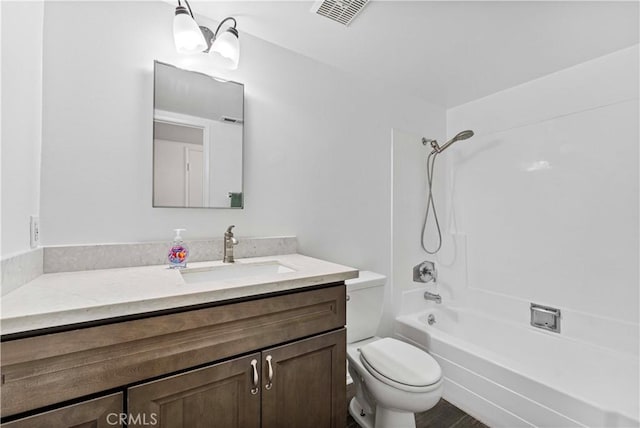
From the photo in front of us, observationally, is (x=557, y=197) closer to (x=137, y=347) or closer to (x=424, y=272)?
(x=424, y=272)

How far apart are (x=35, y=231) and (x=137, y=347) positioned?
0.72 m

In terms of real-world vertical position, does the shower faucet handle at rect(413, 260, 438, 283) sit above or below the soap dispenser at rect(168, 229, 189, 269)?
below

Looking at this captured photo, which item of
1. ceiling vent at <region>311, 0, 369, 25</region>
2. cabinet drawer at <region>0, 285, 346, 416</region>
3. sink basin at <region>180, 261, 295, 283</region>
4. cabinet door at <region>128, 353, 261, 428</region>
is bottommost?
cabinet door at <region>128, 353, 261, 428</region>

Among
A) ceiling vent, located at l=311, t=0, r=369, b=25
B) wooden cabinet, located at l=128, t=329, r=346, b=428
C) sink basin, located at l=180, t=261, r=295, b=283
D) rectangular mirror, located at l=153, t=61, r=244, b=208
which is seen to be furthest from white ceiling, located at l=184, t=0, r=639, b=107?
wooden cabinet, located at l=128, t=329, r=346, b=428

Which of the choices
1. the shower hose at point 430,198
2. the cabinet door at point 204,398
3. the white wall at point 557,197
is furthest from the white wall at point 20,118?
the white wall at point 557,197

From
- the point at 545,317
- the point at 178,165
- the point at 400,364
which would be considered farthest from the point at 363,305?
the point at 545,317

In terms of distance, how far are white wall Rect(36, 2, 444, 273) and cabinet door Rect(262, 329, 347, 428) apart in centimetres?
75

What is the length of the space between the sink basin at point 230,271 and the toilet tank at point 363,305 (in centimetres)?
48

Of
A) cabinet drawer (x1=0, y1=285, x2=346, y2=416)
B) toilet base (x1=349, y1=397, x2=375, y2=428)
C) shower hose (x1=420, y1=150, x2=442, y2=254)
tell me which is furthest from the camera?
shower hose (x1=420, y1=150, x2=442, y2=254)

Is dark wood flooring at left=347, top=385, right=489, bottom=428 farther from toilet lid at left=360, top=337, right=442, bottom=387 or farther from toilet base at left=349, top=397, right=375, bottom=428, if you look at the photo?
toilet lid at left=360, top=337, right=442, bottom=387

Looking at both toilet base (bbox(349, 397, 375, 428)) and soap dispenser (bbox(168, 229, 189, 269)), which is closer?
soap dispenser (bbox(168, 229, 189, 269))

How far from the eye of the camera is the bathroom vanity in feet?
2.22

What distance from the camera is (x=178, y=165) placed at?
143 centimetres

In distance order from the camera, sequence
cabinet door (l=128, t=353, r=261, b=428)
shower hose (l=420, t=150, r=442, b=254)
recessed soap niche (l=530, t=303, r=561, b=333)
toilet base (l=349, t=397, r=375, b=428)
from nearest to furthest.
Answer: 1. cabinet door (l=128, t=353, r=261, b=428)
2. toilet base (l=349, t=397, r=375, b=428)
3. recessed soap niche (l=530, t=303, r=561, b=333)
4. shower hose (l=420, t=150, r=442, b=254)
